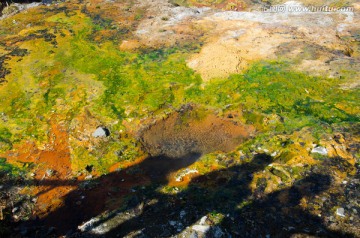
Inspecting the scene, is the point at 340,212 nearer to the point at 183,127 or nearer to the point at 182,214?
the point at 182,214

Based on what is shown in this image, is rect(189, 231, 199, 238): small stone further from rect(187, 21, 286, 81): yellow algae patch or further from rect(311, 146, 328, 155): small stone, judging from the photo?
rect(187, 21, 286, 81): yellow algae patch

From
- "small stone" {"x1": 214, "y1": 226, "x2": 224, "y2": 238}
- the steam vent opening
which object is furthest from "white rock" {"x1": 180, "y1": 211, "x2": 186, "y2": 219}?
the steam vent opening

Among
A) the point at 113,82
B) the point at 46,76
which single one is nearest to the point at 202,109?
the point at 113,82

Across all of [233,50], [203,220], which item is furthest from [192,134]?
[233,50]

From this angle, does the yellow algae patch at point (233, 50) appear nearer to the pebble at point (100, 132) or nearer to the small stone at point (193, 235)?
the pebble at point (100, 132)

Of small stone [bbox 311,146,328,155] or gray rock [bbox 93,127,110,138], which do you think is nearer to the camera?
small stone [bbox 311,146,328,155]

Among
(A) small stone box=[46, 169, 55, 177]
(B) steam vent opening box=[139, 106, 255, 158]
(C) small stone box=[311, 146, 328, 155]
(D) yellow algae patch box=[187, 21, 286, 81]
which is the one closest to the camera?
(C) small stone box=[311, 146, 328, 155]
